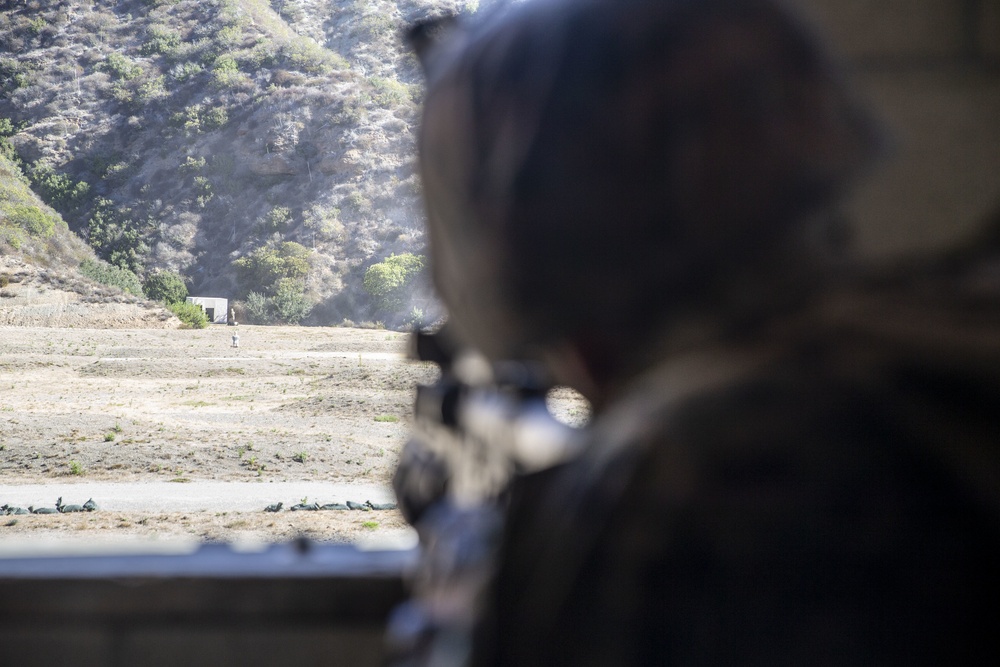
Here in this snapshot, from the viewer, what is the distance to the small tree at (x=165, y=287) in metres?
7.27

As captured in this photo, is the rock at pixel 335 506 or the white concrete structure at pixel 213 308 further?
the white concrete structure at pixel 213 308

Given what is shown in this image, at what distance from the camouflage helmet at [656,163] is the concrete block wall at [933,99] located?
100 centimetres

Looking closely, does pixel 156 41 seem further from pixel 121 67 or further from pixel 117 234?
pixel 117 234

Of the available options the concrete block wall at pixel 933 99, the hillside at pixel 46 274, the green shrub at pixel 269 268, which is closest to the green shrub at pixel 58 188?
the hillside at pixel 46 274

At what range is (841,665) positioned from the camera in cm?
13

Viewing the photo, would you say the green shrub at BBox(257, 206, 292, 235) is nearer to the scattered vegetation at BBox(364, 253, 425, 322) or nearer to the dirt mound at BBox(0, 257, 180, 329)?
the dirt mound at BBox(0, 257, 180, 329)

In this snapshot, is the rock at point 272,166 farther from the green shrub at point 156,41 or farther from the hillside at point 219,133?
the green shrub at point 156,41

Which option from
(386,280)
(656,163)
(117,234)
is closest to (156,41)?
(117,234)

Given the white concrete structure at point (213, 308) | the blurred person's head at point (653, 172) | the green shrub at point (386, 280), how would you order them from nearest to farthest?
the blurred person's head at point (653, 172)
the green shrub at point (386, 280)
the white concrete structure at point (213, 308)

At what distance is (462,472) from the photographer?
331 millimetres

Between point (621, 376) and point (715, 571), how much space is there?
0.07 m

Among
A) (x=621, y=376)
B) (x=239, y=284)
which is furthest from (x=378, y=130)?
(x=621, y=376)

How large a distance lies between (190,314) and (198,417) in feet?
6.82

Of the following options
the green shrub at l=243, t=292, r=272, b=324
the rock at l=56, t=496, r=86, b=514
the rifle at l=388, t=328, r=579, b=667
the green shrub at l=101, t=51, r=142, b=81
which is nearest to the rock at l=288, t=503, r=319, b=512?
the rock at l=56, t=496, r=86, b=514
